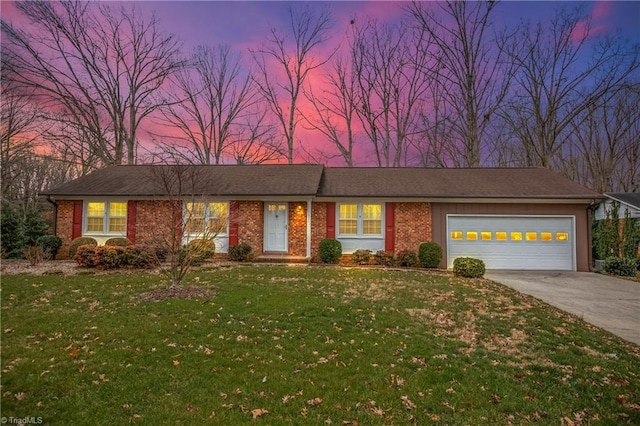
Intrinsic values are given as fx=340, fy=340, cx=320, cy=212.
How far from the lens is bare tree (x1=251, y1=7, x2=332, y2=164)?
84.5 ft

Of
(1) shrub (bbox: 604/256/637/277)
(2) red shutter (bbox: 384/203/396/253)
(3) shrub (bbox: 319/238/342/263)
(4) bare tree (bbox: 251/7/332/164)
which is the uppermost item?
(4) bare tree (bbox: 251/7/332/164)

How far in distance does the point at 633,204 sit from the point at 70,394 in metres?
18.1

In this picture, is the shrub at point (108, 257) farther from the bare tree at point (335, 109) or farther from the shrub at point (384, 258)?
the bare tree at point (335, 109)

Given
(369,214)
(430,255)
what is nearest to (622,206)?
(430,255)

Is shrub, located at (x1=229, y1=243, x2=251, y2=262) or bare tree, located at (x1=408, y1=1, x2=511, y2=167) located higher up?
bare tree, located at (x1=408, y1=1, x2=511, y2=167)

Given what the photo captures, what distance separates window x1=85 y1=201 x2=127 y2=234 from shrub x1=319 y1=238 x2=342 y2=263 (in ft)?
28.1

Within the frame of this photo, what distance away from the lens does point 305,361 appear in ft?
14.5

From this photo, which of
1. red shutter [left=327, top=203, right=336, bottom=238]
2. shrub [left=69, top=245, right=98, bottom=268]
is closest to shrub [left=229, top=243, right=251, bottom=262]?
red shutter [left=327, top=203, right=336, bottom=238]

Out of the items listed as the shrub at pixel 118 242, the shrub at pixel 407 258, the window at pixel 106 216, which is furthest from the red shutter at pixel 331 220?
the window at pixel 106 216

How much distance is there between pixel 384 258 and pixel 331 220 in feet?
8.93

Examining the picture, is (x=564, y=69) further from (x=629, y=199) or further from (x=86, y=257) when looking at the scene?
(x=86, y=257)

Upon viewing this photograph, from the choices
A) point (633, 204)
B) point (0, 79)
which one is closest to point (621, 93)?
point (633, 204)

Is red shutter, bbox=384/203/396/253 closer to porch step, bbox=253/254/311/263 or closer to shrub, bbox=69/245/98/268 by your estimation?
porch step, bbox=253/254/311/263

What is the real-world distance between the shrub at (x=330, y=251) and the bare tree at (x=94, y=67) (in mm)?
17187
